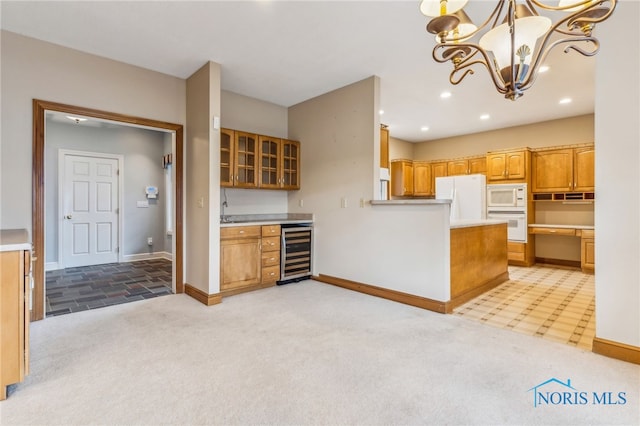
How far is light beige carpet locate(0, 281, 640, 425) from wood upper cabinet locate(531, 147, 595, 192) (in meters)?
4.21

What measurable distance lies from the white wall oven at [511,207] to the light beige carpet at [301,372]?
12.1 ft

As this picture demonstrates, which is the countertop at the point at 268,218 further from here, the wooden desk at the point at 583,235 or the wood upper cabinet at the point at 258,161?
the wooden desk at the point at 583,235

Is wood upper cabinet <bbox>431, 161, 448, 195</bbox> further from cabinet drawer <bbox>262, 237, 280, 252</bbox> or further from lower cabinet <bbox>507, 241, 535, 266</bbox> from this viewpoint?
cabinet drawer <bbox>262, 237, 280, 252</bbox>

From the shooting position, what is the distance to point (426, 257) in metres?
3.41

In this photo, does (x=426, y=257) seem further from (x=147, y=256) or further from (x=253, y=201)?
(x=147, y=256)

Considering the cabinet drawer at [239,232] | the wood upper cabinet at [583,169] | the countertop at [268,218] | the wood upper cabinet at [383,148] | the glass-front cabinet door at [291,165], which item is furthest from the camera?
the wood upper cabinet at [583,169]

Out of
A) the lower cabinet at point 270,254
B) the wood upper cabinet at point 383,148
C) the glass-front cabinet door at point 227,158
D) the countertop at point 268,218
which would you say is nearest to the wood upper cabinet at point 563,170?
the wood upper cabinet at point 383,148

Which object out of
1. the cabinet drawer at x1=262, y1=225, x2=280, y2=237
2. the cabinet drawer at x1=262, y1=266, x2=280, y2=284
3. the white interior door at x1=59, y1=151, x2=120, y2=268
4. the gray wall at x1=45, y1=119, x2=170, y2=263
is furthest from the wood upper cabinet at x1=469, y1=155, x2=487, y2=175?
the white interior door at x1=59, y1=151, x2=120, y2=268

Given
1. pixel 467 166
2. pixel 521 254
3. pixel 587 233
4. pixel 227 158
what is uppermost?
pixel 467 166

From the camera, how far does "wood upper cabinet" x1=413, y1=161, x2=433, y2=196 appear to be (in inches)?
289

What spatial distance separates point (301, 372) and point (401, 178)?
6003 mm

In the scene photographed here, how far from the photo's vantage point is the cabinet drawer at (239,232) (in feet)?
12.3

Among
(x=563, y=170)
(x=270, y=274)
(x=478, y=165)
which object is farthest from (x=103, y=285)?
(x=563, y=170)

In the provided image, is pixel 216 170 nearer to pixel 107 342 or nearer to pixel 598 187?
pixel 107 342
